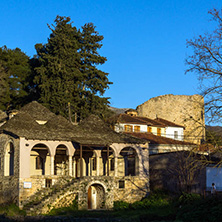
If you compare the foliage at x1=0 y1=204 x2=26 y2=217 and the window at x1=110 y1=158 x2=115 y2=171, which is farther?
the window at x1=110 y1=158 x2=115 y2=171

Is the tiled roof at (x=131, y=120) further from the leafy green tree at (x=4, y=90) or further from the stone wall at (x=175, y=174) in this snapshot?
the leafy green tree at (x=4, y=90)

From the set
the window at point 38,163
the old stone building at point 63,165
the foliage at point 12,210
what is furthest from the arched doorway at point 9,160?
the foliage at point 12,210

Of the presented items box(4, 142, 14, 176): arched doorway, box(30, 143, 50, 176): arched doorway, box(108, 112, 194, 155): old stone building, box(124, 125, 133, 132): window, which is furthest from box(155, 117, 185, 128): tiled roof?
box(4, 142, 14, 176): arched doorway

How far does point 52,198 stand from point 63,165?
23.6 feet

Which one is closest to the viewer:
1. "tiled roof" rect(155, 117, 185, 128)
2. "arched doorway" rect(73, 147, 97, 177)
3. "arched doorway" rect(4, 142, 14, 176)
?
"arched doorway" rect(4, 142, 14, 176)

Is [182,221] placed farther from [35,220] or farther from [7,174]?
[7,174]

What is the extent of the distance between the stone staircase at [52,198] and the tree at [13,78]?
27.5m

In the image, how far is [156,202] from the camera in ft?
129

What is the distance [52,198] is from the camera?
36500 millimetres

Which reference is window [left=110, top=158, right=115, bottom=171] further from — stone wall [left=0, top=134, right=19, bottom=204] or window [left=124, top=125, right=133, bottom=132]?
window [left=124, top=125, right=133, bottom=132]

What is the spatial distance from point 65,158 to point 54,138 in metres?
4.82

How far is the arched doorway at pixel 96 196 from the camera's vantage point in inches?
1582

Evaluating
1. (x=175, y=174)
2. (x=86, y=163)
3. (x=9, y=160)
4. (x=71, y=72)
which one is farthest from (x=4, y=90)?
(x=175, y=174)

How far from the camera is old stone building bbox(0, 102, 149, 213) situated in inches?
1476
